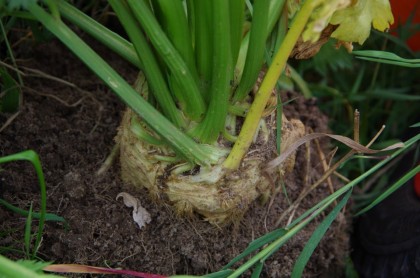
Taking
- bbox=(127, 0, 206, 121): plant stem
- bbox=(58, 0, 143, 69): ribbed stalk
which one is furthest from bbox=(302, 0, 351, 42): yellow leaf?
bbox=(58, 0, 143, 69): ribbed stalk

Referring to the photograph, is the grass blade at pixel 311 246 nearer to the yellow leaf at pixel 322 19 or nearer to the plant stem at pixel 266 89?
the plant stem at pixel 266 89

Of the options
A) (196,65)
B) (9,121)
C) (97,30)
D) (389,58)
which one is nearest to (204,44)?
(196,65)

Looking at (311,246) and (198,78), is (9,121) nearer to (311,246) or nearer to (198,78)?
(198,78)

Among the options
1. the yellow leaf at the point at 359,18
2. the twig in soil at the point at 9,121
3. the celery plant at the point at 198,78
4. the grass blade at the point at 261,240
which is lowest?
the twig in soil at the point at 9,121

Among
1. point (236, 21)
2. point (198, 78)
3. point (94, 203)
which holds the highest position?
point (236, 21)

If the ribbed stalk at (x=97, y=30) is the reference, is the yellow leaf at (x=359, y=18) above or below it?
above

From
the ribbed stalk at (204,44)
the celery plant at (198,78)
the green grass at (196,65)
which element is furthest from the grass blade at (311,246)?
the ribbed stalk at (204,44)

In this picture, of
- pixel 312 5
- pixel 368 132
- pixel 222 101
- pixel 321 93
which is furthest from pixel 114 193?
pixel 368 132

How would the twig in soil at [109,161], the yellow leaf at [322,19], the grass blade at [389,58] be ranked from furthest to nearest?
the twig in soil at [109,161] < the grass blade at [389,58] < the yellow leaf at [322,19]
